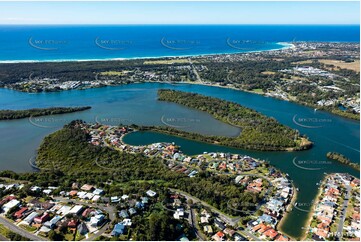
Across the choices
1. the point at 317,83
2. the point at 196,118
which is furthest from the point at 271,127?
the point at 317,83

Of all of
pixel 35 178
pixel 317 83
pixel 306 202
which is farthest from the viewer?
pixel 317 83

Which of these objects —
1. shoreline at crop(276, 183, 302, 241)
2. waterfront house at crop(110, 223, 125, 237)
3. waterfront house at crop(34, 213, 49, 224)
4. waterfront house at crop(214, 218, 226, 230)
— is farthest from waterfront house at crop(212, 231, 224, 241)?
waterfront house at crop(34, 213, 49, 224)

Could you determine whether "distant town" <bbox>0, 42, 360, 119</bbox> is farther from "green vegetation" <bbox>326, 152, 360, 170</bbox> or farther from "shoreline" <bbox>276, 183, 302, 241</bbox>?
"shoreline" <bbox>276, 183, 302, 241</bbox>

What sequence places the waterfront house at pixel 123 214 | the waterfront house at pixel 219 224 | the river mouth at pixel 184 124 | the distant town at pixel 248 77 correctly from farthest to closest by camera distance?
the distant town at pixel 248 77 → the river mouth at pixel 184 124 → the waterfront house at pixel 123 214 → the waterfront house at pixel 219 224

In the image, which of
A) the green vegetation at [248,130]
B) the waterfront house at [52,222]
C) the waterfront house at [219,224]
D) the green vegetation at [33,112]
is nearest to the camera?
the waterfront house at [52,222]

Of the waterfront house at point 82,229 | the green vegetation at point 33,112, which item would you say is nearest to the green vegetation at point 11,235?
the waterfront house at point 82,229

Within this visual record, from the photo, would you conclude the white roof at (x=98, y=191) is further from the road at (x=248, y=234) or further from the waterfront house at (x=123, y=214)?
the road at (x=248, y=234)

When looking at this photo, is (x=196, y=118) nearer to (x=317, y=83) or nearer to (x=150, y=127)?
(x=150, y=127)

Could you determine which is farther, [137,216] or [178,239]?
[137,216]
